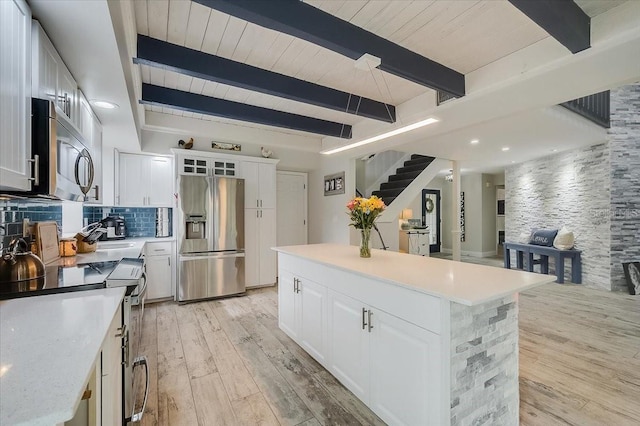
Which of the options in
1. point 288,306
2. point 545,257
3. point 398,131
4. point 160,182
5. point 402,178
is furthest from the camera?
point 402,178

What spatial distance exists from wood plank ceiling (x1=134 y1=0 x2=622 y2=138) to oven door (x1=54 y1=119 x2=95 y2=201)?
3.10ft

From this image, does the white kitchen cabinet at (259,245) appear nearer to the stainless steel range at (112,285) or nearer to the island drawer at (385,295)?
the island drawer at (385,295)

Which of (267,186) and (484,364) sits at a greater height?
(267,186)

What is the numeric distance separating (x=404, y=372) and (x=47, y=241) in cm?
280

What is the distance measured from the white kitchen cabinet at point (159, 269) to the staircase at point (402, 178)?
4148 millimetres

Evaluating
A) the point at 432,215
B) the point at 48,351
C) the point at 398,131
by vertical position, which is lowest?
the point at 48,351

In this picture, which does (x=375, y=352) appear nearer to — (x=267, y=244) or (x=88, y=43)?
(x=88, y=43)

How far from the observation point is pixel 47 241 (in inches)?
88.9

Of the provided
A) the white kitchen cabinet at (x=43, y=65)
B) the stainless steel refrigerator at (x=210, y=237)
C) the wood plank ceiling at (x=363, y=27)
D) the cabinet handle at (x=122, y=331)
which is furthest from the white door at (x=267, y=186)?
the cabinet handle at (x=122, y=331)

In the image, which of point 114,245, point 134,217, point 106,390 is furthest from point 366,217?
point 134,217

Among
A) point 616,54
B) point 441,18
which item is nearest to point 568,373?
point 616,54

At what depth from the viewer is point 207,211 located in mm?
4137

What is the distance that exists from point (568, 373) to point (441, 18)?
9.55 ft

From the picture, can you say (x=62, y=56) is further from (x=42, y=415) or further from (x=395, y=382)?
(x=395, y=382)
